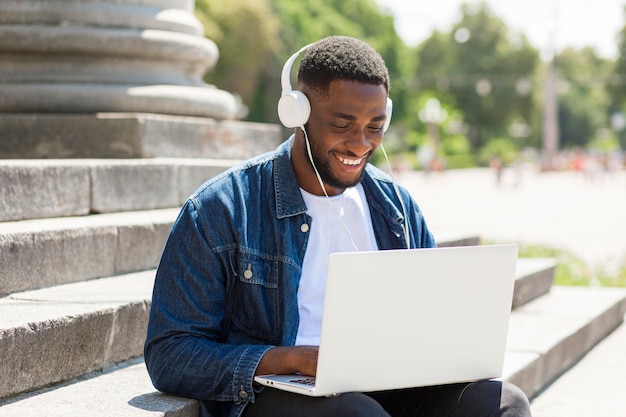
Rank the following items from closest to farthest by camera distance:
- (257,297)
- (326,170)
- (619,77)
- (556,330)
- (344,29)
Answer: (257,297)
(326,170)
(556,330)
(344,29)
(619,77)

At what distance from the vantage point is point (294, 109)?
9.43 ft

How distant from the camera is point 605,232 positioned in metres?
16.5

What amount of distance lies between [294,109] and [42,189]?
2.05m

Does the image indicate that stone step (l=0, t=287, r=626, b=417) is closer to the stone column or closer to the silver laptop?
the silver laptop

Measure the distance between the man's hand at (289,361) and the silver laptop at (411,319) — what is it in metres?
0.02

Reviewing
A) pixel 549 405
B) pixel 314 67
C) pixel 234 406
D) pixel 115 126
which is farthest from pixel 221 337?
pixel 115 126

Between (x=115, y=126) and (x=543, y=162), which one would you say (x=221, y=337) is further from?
(x=543, y=162)

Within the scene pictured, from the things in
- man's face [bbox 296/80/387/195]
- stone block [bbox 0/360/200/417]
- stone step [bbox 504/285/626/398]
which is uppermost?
man's face [bbox 296/80/387/195]

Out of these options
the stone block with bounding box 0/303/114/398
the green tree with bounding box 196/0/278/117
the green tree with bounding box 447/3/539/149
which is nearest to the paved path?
the stone block with bounding box 0/303/114/398

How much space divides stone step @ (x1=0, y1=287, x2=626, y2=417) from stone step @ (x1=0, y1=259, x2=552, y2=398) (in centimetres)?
5

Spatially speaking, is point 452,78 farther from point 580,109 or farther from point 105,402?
point 105,402

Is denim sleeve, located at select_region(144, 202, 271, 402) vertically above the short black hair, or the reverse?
the short black hair

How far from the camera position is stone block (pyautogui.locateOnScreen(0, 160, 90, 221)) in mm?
4348

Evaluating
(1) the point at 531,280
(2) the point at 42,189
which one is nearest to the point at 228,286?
(2) the point at 42,189
